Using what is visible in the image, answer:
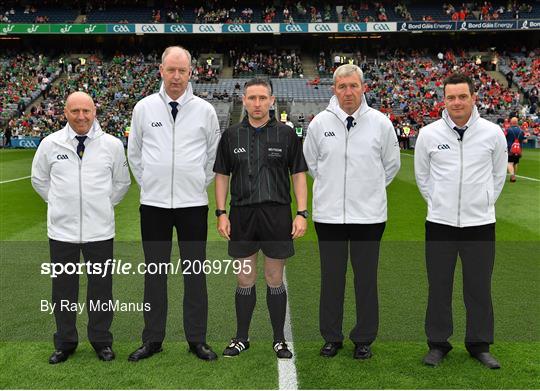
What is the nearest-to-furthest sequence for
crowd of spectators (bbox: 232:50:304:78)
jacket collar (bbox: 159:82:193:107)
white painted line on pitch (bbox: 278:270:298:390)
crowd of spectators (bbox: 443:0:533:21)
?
white painted line on pitch (bbox: 278:270:298:390) → jacket collar (bbox: 159:82:193:107) → crowd of spectators (bbox: 232:50:304:78) → crowd of spectators (bbox: 443:0:533:21)

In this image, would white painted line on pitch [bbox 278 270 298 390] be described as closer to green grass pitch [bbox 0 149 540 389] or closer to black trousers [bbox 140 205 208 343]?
green grass pitch [bbox 0 149 540 389]

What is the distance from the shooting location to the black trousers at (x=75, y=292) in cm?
444

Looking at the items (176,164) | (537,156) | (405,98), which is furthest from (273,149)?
(405,98)

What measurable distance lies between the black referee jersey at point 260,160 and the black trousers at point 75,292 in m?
1.15

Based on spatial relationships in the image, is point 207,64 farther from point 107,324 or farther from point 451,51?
point 107,324

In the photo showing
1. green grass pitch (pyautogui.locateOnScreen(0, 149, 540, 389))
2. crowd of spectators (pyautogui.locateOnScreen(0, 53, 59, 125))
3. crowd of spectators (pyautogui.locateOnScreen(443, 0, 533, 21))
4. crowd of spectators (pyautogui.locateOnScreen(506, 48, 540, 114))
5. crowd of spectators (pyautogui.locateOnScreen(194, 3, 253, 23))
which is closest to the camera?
green grass pitch (pyautogui.locateOnScreen(0, 149, 540, 389))

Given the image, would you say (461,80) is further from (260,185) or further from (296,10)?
(296,10)

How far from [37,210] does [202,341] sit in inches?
342

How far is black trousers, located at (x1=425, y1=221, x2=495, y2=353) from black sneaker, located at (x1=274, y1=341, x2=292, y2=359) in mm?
1128

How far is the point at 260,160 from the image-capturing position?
4383 millimetres

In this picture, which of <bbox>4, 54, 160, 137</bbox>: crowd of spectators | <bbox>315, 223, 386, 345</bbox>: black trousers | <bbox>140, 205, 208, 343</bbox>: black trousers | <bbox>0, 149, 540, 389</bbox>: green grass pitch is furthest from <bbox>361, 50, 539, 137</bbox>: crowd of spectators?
<bbox>140, 205, 208, 343</bbox>: black trousers

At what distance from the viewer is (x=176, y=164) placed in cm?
442

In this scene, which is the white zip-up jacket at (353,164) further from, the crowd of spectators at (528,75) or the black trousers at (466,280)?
the crowd of spectators at (528,75)

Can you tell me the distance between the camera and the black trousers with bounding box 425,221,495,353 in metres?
4.43
